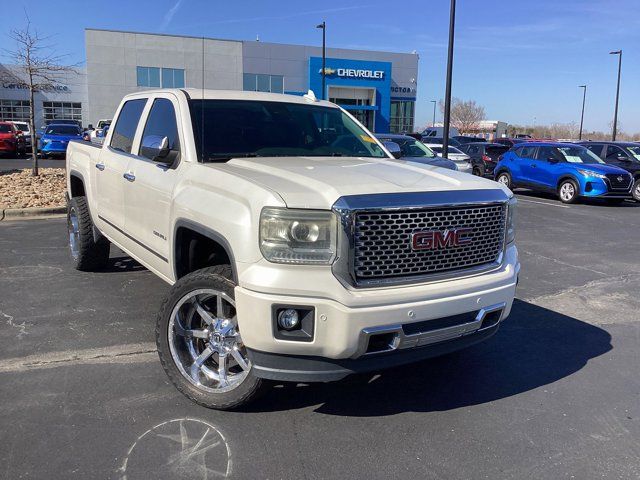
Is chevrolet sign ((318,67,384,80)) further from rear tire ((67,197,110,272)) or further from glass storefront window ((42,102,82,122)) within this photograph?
rear tire ((67,197,110,272))

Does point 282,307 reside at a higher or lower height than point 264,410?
higher

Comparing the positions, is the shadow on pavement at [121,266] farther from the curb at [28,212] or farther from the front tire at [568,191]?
the front tire at [568,191]

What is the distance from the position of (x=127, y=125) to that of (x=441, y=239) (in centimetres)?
347

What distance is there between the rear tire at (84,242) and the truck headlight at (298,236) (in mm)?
3919

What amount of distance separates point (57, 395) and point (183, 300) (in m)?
1.05

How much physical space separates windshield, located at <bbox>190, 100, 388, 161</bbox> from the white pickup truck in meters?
0.02

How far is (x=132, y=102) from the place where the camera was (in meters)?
5.45

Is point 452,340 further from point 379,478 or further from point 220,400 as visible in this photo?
point 220,400

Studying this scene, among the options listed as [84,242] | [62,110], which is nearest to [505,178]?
[84,242]

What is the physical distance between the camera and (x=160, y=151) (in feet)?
13.0

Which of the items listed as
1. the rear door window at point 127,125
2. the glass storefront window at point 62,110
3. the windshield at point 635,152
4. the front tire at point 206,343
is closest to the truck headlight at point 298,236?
the front tire at point 206,343

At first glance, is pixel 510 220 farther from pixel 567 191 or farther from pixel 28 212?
pixel 567 191

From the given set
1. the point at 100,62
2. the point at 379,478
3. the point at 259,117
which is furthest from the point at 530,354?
the point at 100,62

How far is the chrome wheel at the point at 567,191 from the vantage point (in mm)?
15422
